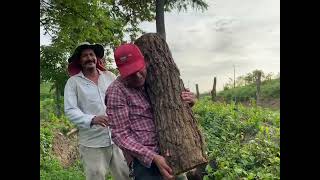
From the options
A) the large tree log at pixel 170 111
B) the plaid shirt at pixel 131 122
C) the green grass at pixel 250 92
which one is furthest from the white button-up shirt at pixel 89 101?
the green grass at pixel 250 92

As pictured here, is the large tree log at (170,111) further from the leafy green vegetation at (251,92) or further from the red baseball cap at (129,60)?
the leafy green vegetation at (251,92)

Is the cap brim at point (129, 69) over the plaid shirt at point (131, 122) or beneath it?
over

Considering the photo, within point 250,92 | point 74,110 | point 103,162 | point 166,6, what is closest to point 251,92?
point 250,92

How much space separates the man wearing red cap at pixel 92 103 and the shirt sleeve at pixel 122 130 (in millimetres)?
1113

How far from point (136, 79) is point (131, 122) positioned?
0.73 feet

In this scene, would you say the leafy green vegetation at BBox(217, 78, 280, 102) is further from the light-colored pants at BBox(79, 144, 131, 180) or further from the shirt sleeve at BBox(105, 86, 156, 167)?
the shirt sleeve at BBox(105, 86, 156, 167)

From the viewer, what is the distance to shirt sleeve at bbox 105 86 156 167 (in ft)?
8.39

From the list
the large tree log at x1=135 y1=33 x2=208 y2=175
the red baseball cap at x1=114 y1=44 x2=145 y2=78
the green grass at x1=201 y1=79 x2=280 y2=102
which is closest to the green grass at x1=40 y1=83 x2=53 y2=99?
the green grass at x1=201 y1=79 x2=280 y2=102

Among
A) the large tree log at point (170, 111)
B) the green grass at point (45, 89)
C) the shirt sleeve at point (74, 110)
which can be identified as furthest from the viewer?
the green grass at point (45, 89)

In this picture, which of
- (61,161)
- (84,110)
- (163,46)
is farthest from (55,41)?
(163,46)

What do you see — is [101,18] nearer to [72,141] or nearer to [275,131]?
[72,141]

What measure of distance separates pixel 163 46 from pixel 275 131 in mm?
3895

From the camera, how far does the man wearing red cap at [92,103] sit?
3709mm

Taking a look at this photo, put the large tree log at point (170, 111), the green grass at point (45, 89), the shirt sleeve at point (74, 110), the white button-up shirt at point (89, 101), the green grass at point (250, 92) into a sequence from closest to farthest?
the large tree log at point (170, 111) < the shirt sleeve at point (74, 110) < the white button-up shirt at point (89, 101) < the green grass at point (45, 89) < the green grass at point (250, 92)
